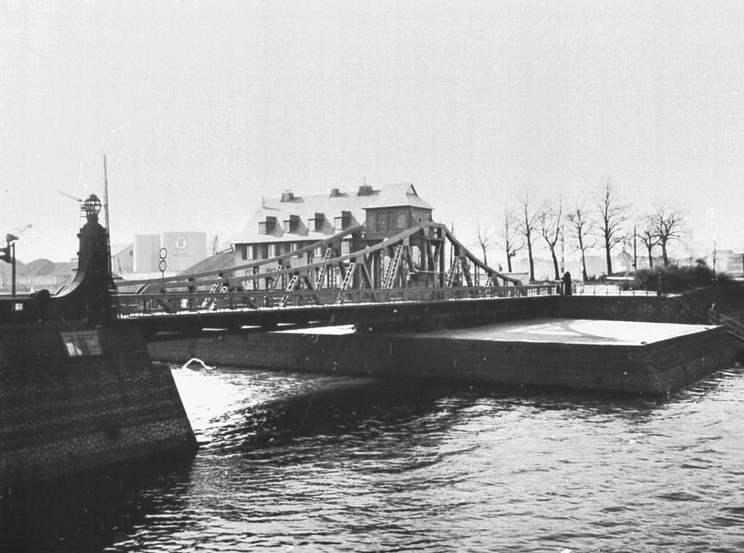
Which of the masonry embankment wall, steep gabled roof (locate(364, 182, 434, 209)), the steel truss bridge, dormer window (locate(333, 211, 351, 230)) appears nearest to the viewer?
the masonry embankment wall

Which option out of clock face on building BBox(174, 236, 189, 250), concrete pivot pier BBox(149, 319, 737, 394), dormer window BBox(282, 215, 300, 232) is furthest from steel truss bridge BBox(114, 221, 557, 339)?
clock face on building BBox(174, 236, 189, 250)

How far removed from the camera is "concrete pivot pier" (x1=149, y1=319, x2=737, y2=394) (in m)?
38.4

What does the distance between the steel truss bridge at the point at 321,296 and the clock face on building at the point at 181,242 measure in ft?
106

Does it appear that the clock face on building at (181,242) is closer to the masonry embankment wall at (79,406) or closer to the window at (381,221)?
the window at (381,221)

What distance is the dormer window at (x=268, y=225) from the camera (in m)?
78.0

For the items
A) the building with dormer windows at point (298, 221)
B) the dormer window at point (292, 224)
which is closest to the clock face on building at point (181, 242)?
the building with dormer windows at point (298, 221)

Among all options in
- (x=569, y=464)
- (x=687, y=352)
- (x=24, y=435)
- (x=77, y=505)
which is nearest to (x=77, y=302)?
(x=24, y=435)

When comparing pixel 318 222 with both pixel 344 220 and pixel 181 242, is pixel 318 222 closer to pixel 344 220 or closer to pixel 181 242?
pixel 344 220

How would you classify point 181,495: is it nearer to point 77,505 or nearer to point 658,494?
point 77,505

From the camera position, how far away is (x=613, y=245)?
85.4 m

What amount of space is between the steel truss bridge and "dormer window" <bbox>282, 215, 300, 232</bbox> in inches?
220

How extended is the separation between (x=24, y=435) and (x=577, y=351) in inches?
1104

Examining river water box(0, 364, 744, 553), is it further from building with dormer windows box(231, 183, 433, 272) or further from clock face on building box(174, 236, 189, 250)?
clock face on building box(174, 236, 189, 250)

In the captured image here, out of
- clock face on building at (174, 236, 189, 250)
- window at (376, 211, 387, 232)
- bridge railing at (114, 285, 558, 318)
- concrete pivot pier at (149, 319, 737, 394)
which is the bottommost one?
concrete pivot pier at (149, 319, 737, 394)
